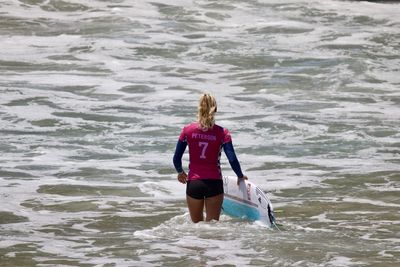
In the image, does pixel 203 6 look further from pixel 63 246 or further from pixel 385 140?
pixel 63 246

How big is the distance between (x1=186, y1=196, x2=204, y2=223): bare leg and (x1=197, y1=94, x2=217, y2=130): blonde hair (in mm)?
872

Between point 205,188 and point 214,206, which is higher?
A: point 205,188

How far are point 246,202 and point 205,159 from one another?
107cm

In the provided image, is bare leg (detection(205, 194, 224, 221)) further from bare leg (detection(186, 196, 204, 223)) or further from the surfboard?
the surfboard

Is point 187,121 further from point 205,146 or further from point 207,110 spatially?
point 207,110

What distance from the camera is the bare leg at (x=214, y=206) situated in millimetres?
11859

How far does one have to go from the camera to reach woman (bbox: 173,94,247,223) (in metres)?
11.6

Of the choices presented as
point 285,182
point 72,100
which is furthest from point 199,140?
Result: point 72,100

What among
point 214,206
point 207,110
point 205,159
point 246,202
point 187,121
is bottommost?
point 187,121

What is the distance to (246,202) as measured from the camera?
40.9 ft

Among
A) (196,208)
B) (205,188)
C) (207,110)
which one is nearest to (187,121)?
(196,208)

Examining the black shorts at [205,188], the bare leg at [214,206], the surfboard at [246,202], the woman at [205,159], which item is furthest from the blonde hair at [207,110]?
the surfboard at [246,202]

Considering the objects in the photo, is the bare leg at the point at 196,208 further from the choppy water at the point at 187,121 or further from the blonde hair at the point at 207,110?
→ the blonde hair at the point at 207,110

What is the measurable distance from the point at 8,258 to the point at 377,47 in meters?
22.1
